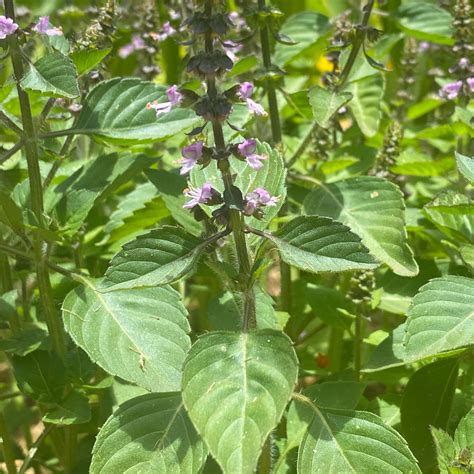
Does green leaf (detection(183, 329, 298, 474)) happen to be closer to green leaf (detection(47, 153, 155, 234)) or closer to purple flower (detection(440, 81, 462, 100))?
green leaf (detection(47, 153, 155, 234))

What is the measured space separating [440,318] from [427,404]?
1.15ft

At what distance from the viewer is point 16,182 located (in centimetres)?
216

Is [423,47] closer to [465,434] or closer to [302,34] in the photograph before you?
[302,34]

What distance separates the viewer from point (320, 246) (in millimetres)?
1342

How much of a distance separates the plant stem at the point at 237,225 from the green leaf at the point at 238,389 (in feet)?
0.25

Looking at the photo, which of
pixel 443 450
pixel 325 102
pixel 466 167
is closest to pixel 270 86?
pixel 325 102

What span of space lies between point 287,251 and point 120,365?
0.44 m

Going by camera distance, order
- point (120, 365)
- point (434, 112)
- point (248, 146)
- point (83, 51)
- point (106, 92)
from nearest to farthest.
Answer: point (248, 146) < point (120, 365) < point (83, 51) < point (106, 92) < point (434, 112)

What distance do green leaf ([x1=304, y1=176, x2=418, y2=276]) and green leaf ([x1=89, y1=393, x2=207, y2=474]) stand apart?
65cm

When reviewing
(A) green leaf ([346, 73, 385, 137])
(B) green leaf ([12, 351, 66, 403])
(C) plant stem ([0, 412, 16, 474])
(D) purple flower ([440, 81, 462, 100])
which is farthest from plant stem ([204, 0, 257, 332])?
(D) purple flower ([440, 81, 462, 100])

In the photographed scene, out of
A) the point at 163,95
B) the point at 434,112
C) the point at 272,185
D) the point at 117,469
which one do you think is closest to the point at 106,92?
the point at 163,95

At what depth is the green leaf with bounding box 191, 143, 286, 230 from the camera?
1553 mm

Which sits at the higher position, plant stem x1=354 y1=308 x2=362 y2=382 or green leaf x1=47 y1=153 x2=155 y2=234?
green leaf x1=47 y1=153 x2=155 y2=234

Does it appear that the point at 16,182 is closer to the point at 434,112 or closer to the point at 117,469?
the point at 117,469
